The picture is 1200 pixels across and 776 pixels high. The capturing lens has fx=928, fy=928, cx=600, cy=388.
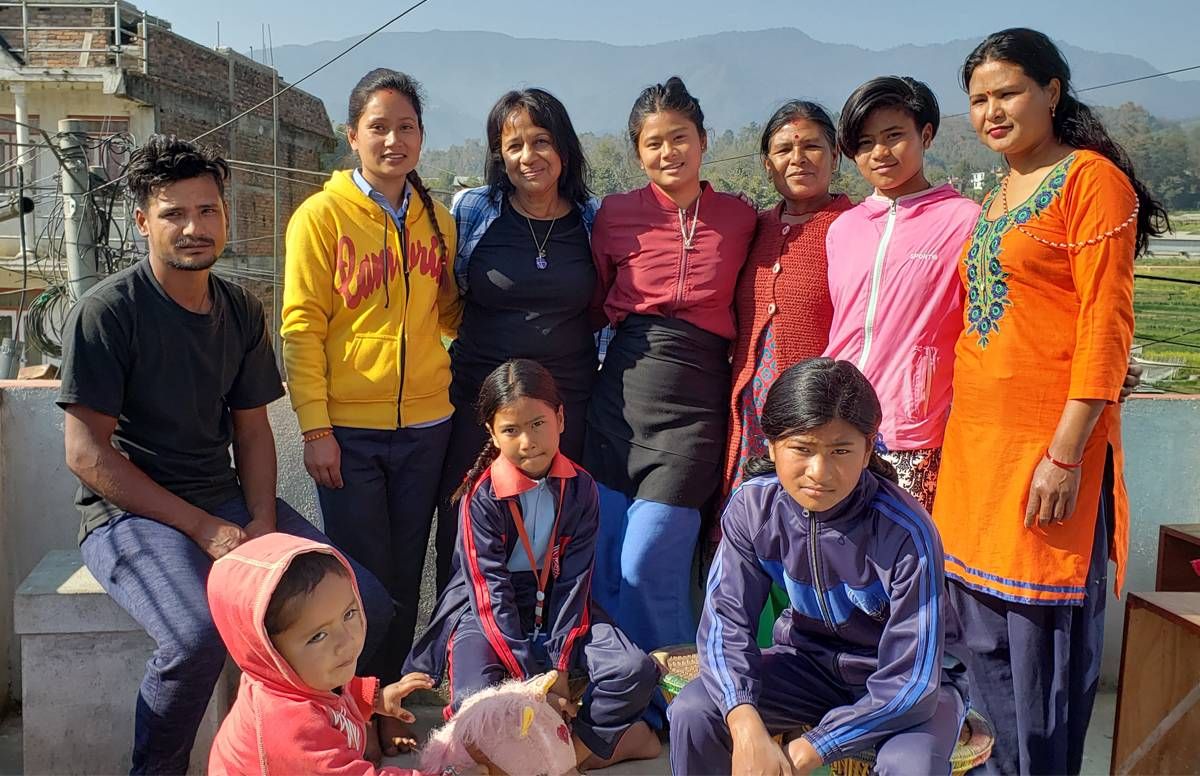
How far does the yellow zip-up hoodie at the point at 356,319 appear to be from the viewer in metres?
2.89

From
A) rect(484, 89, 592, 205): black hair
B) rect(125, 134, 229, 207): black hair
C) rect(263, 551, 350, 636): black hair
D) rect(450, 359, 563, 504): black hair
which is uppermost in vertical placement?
rect(484, 89, 592, 205): black hair

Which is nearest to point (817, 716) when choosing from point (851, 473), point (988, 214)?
point (851, 473)

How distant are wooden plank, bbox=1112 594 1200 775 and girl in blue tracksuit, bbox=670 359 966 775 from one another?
29.5 inches

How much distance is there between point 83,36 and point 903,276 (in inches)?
893

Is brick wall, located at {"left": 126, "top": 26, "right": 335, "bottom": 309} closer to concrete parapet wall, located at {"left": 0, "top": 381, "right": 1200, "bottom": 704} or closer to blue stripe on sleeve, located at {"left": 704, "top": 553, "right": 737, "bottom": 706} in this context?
concrete parapet wall, located at {"left": 0, "top": 381, "right": 1200, "bottom": 704}

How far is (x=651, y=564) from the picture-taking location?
3029 mm

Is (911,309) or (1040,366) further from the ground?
(911,309)

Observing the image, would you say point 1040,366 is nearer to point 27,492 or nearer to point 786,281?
point 786,281

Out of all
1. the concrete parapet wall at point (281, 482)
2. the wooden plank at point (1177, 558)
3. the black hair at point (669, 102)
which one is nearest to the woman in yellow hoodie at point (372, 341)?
the concrete parapet wall at point (281, 482)

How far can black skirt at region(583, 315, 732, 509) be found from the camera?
9.89ft

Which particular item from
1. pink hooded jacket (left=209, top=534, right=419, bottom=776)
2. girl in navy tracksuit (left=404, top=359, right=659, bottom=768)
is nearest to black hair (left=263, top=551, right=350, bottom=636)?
pink hooded jacket (left=209, top=534, right=419, bottom=776)

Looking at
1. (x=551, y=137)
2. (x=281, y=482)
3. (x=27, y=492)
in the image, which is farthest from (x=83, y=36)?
(x=551, y=137)

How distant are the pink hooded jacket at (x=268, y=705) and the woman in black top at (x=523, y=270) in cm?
123

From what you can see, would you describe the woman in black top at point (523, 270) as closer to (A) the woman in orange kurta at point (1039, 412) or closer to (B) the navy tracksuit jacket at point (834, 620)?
(B) the navy tracksuit jacket at point (834, 620)
